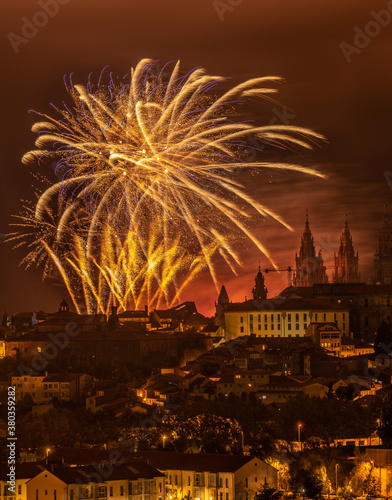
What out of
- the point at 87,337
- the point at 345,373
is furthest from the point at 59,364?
the point at 345,373

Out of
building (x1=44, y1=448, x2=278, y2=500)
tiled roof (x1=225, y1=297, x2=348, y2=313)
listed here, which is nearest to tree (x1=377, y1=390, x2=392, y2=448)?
building (x1=44, y1=448, x2=278, y2=500)

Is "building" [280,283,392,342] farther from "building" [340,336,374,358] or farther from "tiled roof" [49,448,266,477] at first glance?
"tiled roof" [49,448,266,477]

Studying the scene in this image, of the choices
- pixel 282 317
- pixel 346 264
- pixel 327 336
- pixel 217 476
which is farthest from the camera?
pixel 346 264

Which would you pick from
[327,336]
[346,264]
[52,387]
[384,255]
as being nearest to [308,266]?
[346,264]

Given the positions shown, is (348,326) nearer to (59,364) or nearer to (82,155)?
(59,364)

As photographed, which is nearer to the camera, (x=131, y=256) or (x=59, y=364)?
(x=131, y=256)

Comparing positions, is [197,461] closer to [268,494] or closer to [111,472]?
[268,494]
